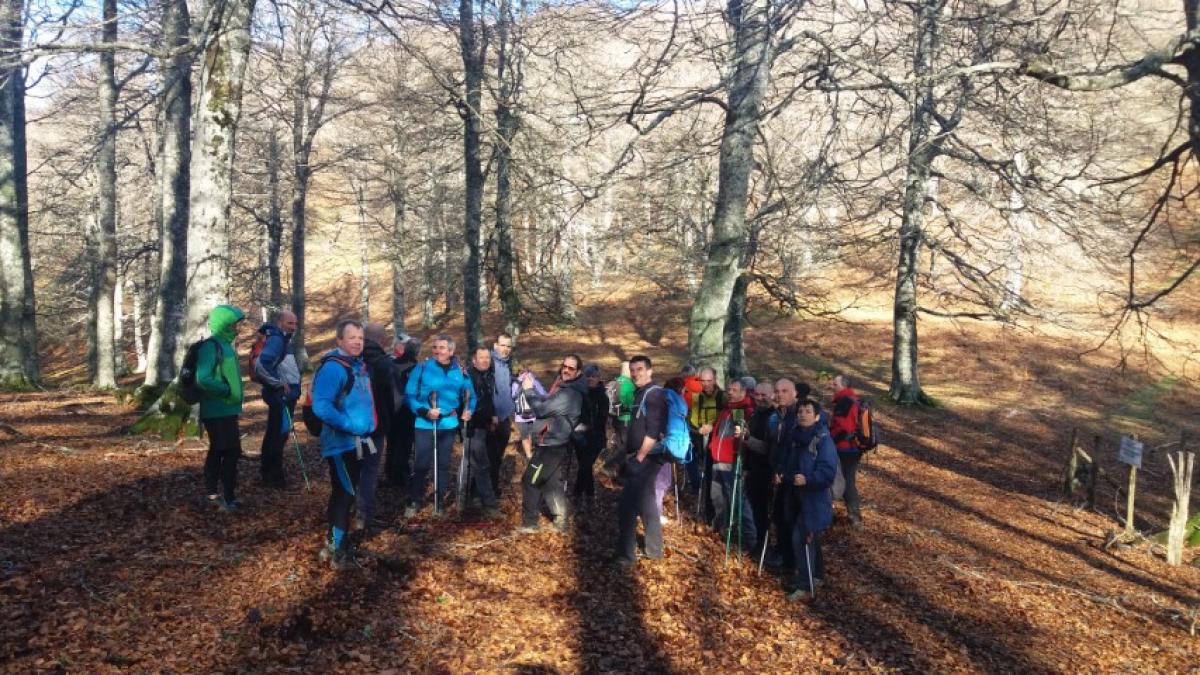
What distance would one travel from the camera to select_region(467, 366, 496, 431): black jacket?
26.9 ft

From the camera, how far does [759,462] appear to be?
803cm

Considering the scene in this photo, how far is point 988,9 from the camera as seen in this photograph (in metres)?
8.66

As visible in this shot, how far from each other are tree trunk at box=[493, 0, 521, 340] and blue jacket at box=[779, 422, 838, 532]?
5.15 metres

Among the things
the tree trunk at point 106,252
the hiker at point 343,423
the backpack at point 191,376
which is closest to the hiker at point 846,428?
the hiker at point 343,423

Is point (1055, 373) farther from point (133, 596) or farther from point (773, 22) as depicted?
point (133, 596)

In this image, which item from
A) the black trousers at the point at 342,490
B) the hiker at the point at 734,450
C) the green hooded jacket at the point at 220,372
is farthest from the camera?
the hiker at the point at 734,450

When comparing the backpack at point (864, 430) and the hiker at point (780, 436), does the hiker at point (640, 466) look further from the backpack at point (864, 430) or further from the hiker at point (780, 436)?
the backpack at point (864, 430)

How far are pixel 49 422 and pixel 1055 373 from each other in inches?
1043

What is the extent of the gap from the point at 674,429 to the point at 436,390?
231 centimetres

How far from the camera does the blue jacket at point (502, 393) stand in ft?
27.4

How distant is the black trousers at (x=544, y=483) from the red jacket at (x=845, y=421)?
330 centimetres

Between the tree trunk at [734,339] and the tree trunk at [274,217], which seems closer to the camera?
the tree trunk at [734,339]

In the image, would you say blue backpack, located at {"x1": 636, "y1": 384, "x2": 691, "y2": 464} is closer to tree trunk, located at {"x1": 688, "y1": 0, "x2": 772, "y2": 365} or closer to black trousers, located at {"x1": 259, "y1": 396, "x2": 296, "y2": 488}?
tree trunk, located at {"x1": 688, "y1": 0, "x2": 772, "y2": 365}

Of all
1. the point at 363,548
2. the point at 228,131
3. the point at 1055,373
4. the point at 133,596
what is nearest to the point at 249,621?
the point at 133,596
